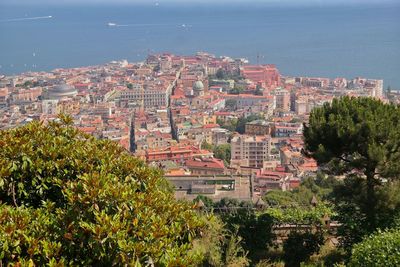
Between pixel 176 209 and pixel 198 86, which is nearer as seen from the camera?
pixel 176 209

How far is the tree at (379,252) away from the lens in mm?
2963

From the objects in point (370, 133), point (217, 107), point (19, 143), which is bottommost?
point (217, 107)

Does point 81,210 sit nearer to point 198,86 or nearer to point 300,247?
point 300,247

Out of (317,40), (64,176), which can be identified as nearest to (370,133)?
(64,176)

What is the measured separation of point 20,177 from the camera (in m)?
2.44

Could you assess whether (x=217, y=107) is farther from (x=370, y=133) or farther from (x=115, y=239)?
(x=115, y=239)

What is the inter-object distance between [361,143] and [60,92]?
110 feet

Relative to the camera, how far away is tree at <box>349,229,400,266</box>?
2963 mm

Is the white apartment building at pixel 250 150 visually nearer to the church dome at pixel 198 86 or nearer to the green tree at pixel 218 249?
the church dome at pixel 198 86

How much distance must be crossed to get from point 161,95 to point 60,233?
34391mm

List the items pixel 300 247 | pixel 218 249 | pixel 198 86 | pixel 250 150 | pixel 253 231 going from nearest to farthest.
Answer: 1. pixel 218 249
2. pixel 300 247
3. pixel 253 231
4. pixel 250 150
5. pixel 198 86

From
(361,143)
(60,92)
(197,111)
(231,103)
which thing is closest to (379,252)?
(361,143)

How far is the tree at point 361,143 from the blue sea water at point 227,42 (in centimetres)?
3720

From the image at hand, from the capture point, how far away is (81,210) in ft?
6.97
